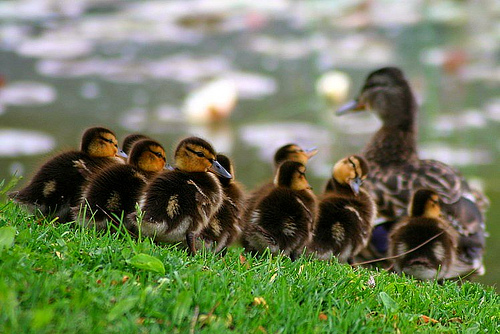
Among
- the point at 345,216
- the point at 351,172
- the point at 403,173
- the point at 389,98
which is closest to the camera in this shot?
the point at 345,216

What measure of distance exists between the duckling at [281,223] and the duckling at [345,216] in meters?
0.14

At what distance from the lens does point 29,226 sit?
9.89ft

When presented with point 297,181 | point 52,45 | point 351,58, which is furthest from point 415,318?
point 52,45

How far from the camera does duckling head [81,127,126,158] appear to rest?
11.1 ft

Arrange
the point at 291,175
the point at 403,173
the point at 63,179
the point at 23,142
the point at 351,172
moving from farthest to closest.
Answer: the point at 23,142 → the point at 403,173 → the point at 351,172 → the point at 291,175 → the point at 63,179

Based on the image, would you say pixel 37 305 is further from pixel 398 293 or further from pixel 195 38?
pixel 195 38

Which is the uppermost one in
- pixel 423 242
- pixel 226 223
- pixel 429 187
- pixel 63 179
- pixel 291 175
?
pixel 63 179

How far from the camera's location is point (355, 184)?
395 centimetres

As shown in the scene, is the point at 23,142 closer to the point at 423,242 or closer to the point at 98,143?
the point at 98,143

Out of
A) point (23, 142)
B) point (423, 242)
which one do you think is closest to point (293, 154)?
point (423, 242)

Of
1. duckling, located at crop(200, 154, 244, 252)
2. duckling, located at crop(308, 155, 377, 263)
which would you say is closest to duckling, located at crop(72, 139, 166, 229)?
duckling, located at crop(200, 154, 244, 252)

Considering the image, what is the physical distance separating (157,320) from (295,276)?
0.75 meters

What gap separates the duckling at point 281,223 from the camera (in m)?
3.37

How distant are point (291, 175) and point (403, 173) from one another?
1.26 meters
